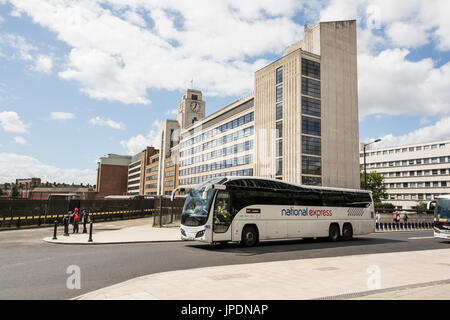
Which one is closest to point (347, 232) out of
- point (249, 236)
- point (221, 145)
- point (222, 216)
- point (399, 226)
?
point (249, 236)

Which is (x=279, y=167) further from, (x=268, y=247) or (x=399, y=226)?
(x=268, y=247)

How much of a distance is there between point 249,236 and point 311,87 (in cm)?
4185

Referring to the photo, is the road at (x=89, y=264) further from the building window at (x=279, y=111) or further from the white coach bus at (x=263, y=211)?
the building window at (x=279, y=111)

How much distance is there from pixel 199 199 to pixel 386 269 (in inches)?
319

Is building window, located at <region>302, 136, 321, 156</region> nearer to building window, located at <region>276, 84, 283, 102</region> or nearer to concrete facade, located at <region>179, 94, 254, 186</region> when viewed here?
building window, located at <region>276, 84, 283, 102</region>

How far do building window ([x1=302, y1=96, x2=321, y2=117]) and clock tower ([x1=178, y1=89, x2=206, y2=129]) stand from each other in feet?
195

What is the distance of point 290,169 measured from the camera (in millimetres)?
50969

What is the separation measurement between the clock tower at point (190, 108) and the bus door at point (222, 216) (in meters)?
93.0

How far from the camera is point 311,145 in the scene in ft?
170

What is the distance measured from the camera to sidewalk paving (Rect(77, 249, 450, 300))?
20.4 ft

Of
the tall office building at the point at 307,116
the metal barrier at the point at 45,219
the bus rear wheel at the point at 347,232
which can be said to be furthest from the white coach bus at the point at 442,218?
the tall office building at the point at 307,116

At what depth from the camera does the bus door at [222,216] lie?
575 inches
